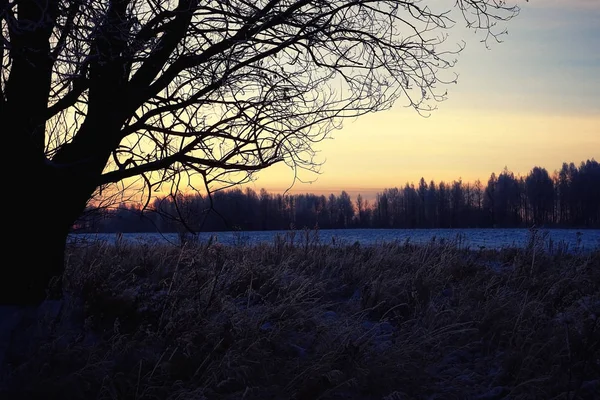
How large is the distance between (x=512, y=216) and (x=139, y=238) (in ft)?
241

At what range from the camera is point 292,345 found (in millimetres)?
4199

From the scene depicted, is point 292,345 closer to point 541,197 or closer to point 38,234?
point 38,234

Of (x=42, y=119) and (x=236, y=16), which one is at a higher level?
(x=236, y=16)

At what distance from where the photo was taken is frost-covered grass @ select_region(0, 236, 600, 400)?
3.39m

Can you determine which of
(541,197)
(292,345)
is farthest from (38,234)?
(541,197)

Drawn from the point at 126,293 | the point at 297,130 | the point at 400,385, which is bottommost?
the point at 400,385

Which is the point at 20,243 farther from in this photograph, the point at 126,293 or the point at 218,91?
the point at 218,91

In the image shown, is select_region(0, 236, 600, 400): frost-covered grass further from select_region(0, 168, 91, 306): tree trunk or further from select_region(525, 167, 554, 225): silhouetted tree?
select_region(525, 167, 554, 225): silhouetted tree

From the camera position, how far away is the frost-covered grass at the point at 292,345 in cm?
339

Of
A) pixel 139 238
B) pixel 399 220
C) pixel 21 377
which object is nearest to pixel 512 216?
pixel 399 220

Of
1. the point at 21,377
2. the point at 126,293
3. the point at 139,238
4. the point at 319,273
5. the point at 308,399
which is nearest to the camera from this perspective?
the point at 21,377

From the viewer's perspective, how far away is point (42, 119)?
3.87m

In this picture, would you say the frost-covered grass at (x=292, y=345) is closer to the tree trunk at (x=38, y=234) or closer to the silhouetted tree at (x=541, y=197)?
the tree trunk at (x=38, y=234)

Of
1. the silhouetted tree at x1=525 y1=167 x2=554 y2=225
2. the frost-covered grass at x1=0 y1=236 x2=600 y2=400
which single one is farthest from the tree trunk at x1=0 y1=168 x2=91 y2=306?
the silhouetted tree at x1=525 y1=167 x2=554 y2=225
